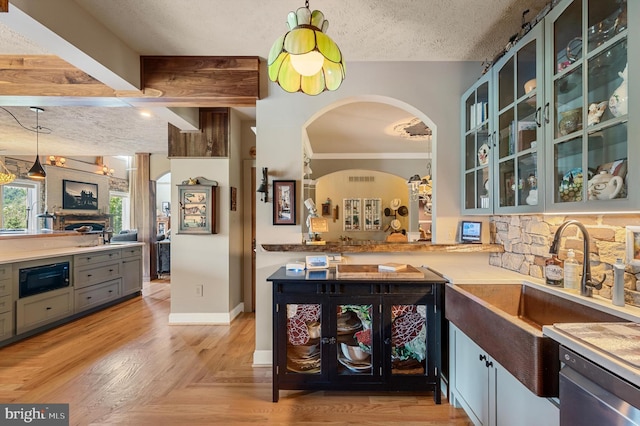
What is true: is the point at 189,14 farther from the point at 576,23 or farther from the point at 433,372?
the point at 433,372

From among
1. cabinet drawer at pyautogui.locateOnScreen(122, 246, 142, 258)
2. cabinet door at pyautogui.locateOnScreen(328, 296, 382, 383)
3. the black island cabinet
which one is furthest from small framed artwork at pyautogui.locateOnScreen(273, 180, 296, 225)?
cabinet drawer at pyautogui.locateOnScreen(122, 246, 142, 258)

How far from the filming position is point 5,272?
10.0 feet

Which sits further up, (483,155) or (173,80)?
(173,80)

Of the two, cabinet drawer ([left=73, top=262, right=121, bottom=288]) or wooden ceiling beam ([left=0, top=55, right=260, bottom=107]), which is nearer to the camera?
wooden ceiling beam ([left=0, top=55, right=260, bottom=107])

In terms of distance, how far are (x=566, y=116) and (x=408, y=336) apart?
1.68 meters

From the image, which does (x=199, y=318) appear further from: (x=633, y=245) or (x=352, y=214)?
(x=352, y=214)

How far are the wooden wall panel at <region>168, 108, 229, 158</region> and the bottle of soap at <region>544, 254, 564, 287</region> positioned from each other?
11.2 feet

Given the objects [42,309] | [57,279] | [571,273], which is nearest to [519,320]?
[571,273]

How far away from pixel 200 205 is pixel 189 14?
2.20 metres

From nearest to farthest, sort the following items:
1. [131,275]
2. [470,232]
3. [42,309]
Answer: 1. [470,232]
2. [42,309]
3. [131,275]

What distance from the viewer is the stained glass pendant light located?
130 cm

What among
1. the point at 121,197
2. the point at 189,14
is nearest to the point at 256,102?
the point at 189,14

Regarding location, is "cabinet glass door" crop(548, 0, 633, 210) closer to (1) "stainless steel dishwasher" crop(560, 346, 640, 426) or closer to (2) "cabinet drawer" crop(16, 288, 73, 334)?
(1) "stainless steel dishwasher" crop(560, 346, 640, 426)

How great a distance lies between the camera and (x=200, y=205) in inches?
144
